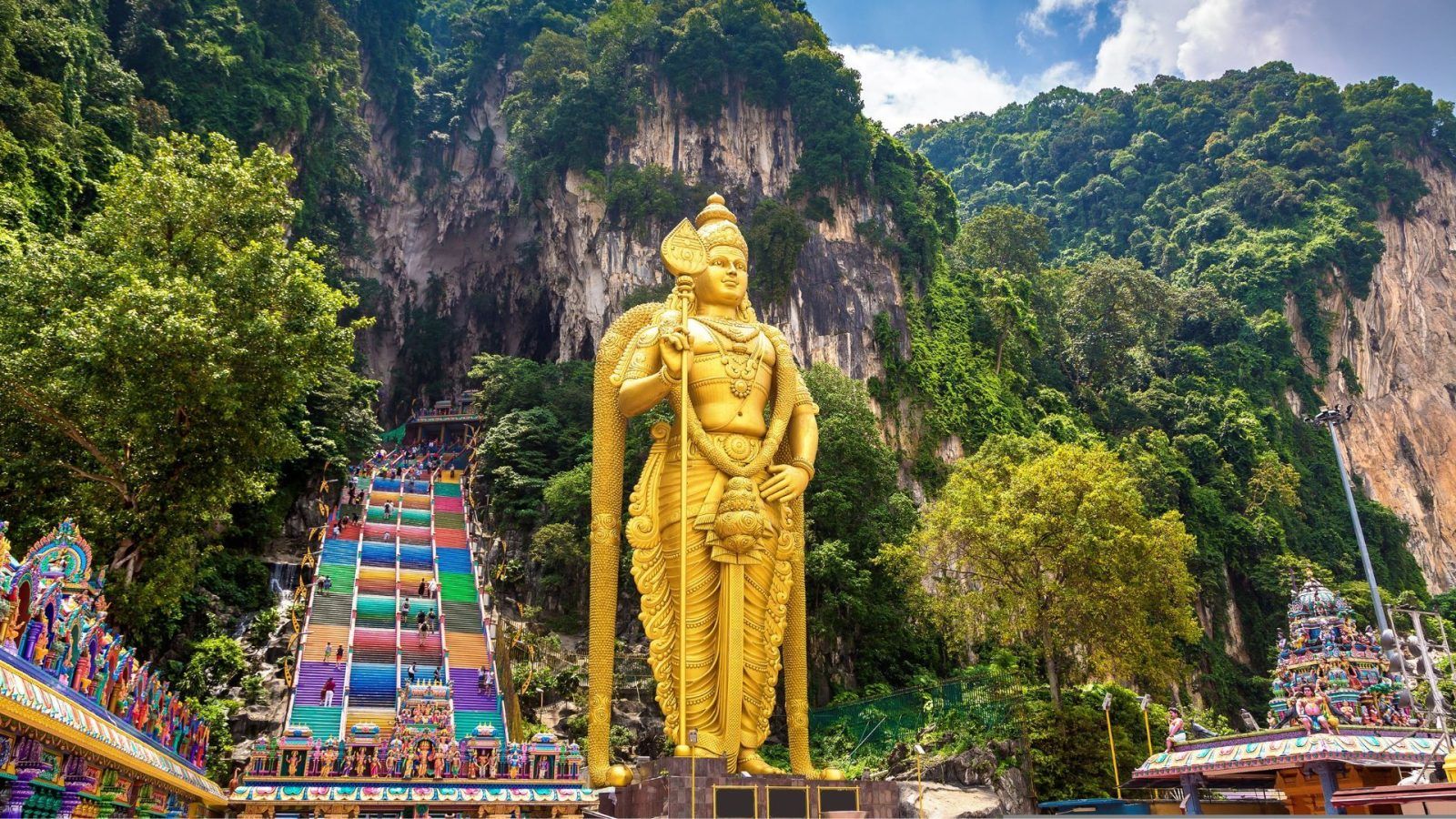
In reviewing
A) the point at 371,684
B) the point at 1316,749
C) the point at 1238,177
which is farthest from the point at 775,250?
the point at 1238,177

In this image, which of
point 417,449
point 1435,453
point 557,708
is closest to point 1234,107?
point 1435,453

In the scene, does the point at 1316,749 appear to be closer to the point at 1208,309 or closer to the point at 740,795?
the point at 740,795

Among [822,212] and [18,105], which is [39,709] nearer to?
[18,105]

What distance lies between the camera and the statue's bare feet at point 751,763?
7.98 metres

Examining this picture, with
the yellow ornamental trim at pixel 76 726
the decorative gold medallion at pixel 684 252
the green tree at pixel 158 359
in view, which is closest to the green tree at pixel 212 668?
the green tree at pixel 158 359

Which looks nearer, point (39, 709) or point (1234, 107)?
point (39, 709)

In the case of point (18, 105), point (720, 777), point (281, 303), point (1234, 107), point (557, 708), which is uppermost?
point (1234, 107)

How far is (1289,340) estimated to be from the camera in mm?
31500

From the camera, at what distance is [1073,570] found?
43.6 ft

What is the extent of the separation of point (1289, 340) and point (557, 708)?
27149mm

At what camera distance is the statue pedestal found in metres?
7.23

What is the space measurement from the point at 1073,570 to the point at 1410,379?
2804 cm

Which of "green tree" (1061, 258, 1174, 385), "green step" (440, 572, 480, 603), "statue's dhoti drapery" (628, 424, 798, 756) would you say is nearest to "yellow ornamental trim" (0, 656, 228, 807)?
"statue's dhoti drapery" (628, 424, 798, 756)

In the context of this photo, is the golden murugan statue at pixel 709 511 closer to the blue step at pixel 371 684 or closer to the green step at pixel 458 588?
the blue step at pixel 371 684
